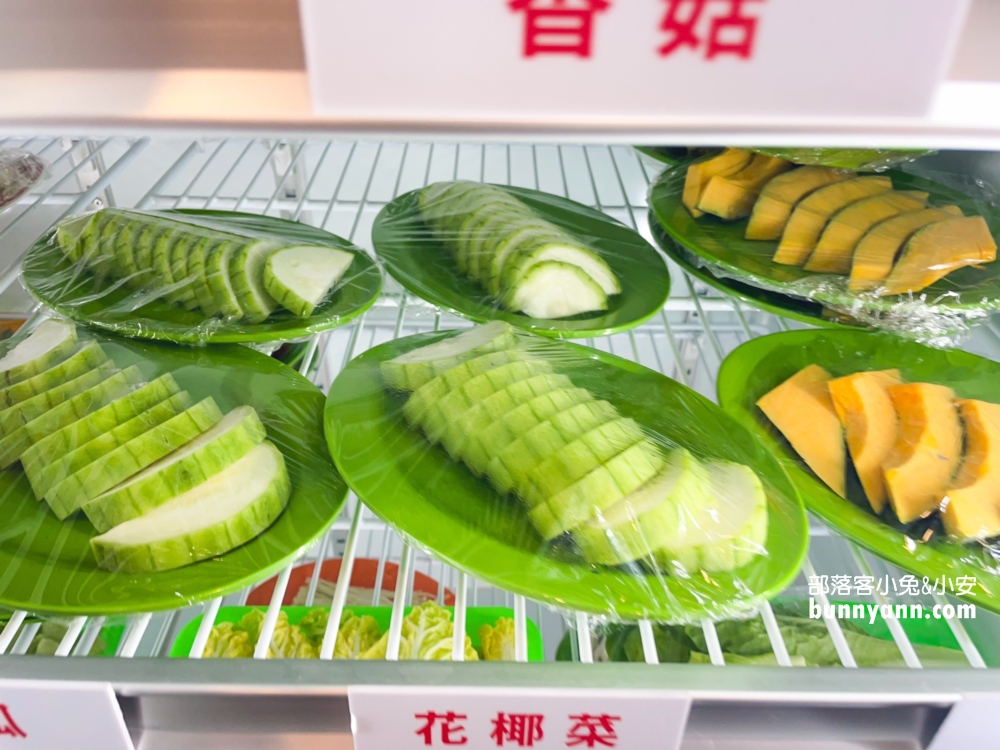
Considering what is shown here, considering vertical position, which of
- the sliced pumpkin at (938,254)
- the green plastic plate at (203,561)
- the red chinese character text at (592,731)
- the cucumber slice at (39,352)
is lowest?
the red chinese character text at (592,731)

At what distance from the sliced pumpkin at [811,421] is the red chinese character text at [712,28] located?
47cm

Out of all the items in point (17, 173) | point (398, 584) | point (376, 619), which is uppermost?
point (17, 173)

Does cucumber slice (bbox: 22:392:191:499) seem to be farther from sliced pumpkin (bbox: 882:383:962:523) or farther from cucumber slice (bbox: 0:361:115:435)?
sliced pumpkin (bbox: 882:383:962:523)

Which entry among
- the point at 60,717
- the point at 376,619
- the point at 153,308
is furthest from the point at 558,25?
the point at 376,619

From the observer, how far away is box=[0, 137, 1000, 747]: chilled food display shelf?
526mm

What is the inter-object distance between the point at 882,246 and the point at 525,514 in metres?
0.53

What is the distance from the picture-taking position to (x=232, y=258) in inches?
33.1

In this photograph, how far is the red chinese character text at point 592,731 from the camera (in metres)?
0.53

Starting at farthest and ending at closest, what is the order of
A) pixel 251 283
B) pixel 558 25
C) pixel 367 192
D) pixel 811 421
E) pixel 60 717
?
pixel 367 192 < pixel 251 283 < pixel 811 421 < pixel 60 717 < pixel 558 25

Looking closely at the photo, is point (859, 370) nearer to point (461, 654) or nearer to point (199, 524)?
point (461, 654)

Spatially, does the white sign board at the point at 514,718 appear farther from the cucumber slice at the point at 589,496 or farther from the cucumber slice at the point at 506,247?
the cucumber slice at the point at 506,247

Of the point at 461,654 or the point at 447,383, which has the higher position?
the point at 447,383

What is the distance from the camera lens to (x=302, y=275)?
2.76 ft

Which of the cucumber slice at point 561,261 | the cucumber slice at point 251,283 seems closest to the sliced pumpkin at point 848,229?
the cucumber slice at point 561,261
